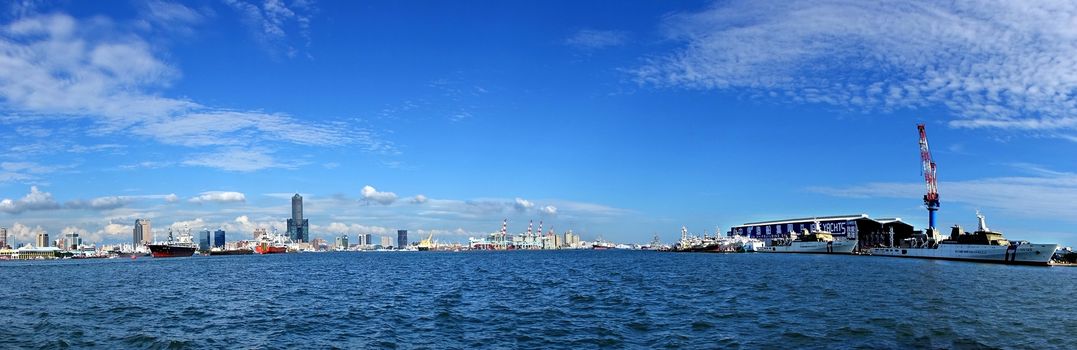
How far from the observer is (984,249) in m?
109

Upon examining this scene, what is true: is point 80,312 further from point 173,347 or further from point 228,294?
point 173,347

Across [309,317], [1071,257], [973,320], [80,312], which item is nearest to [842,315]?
[973,320]

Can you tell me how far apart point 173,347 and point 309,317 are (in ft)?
34.0

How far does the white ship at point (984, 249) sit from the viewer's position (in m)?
102

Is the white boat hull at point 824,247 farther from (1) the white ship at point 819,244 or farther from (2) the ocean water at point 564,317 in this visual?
(2) the ocean water at point 564,317

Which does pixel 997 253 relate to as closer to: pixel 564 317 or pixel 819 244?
pixel 819 244

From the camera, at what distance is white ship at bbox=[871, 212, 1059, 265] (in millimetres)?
101938

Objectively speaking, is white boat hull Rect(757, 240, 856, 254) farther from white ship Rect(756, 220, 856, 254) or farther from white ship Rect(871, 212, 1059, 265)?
white ship Rect(871, 212, 1059, 265)

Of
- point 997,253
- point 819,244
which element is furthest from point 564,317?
point 819,244

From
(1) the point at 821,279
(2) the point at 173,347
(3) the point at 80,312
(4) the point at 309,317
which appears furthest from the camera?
(1) the point at 821,279

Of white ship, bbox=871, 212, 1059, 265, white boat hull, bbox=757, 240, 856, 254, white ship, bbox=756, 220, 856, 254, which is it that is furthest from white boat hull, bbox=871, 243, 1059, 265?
white ship, bbox=756, 220, 856, 254

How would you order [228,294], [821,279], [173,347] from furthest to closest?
[821,279]
[228,294]
[173,347]

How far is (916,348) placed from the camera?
2662 centimetres

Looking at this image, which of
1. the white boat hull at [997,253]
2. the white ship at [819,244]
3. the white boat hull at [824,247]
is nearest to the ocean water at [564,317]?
the white boat hull at [997,253]
